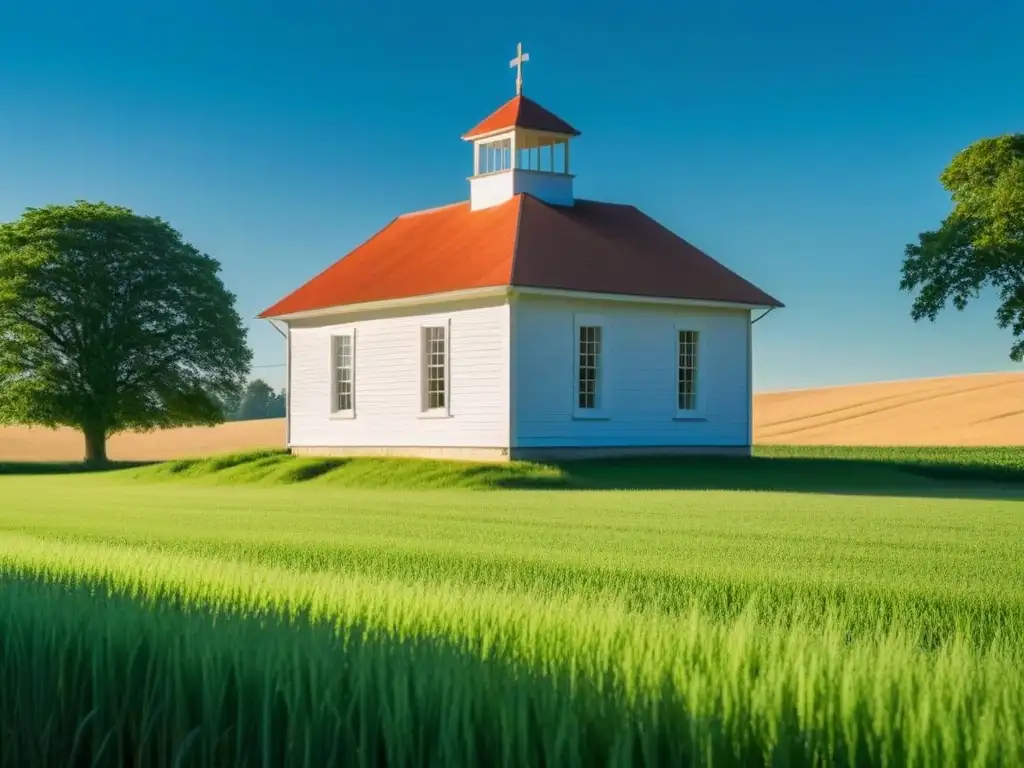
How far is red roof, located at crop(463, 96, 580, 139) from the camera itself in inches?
1457

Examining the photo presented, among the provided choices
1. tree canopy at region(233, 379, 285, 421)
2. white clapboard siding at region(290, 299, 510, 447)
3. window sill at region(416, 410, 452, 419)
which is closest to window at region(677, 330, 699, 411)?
white clapboard siding at region(290, 299, 510, 447)

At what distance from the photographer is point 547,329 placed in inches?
1293

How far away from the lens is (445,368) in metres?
33.7

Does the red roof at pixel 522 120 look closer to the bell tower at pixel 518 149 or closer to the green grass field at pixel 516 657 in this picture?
the bell tower at pixel 518 149

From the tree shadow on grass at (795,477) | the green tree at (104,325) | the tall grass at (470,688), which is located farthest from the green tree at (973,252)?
the tall grass at (470,688)

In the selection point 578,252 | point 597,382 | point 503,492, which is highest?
point 578,252

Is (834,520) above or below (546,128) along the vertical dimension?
below

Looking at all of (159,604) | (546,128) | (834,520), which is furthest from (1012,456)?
(159,604)

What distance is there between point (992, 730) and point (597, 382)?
30678 mm

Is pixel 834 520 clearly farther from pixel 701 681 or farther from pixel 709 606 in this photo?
pixel 701 681

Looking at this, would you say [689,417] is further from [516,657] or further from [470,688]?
[470,688]

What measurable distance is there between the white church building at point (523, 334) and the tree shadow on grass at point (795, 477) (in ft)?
4.81

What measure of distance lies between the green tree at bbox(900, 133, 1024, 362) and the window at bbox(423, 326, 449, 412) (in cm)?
1850

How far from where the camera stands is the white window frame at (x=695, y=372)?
116 feet
